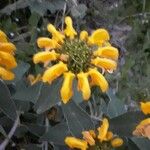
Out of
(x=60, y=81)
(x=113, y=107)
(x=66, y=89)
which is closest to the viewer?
(x=66, y=89)

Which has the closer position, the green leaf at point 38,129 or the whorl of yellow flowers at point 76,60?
the whorl of yellow flowers at point 76,60

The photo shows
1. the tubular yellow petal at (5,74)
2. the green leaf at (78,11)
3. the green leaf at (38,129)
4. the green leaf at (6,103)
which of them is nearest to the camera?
the tubular yellow petal at (5,74)

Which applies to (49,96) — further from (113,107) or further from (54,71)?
(113,107)

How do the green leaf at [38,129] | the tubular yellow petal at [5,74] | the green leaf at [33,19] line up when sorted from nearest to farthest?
the tubular yellow petal at [5,74] < the green leaf at [38,129] < the green leaf at [33,19]

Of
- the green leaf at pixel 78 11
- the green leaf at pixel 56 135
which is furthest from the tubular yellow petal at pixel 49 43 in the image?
the green leaf at pixel 78 11

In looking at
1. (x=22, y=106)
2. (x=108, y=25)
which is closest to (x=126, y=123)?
(x=22, y=106)

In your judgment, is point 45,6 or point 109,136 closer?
point 109,136

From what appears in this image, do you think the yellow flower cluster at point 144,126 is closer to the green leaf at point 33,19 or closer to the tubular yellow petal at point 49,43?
the tubular yellow petal at point 49,43
